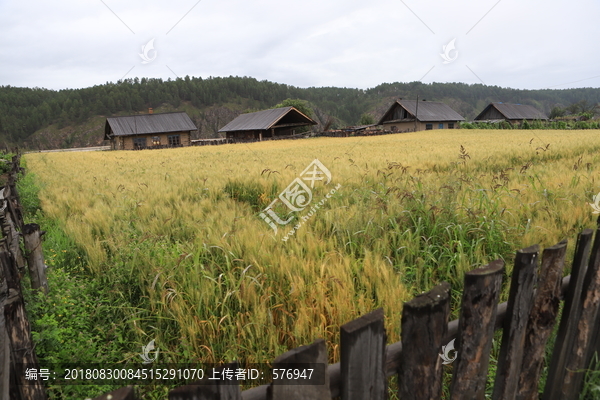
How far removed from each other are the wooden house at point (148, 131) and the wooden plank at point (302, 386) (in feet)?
159

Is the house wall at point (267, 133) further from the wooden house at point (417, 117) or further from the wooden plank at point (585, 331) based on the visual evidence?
the wooden plank at point (585, 331)

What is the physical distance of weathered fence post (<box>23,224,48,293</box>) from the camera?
2.51m

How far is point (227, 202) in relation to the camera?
17.6 feet

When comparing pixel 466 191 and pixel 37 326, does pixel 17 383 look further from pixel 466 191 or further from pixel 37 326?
pixel 466 191

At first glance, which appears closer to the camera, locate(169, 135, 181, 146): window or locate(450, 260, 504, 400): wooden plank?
locate(450, 260, 504, 400): wooden plank

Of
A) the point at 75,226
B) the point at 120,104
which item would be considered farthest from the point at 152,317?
the point at 120,104

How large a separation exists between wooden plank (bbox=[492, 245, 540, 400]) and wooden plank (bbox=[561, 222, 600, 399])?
1.21 feet

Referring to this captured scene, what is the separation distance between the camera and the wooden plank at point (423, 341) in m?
1.21

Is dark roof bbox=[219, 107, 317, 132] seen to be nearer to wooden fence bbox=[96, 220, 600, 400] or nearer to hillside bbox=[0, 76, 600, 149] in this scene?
wooden fence bbox=[96, 220, 600, 400]

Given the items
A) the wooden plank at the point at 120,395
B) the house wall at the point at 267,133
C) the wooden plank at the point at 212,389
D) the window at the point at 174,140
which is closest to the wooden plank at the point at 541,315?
the wooden plank at the point at 212,389

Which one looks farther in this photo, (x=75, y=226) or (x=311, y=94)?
(x=311, y=94)

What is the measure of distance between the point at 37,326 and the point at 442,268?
9.88 feet

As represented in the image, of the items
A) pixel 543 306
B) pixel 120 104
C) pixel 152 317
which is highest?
pixel 120 104

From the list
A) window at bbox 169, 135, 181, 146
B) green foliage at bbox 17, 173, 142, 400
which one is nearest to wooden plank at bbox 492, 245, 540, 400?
green foliage at bbox 17, 173, 142, 400
